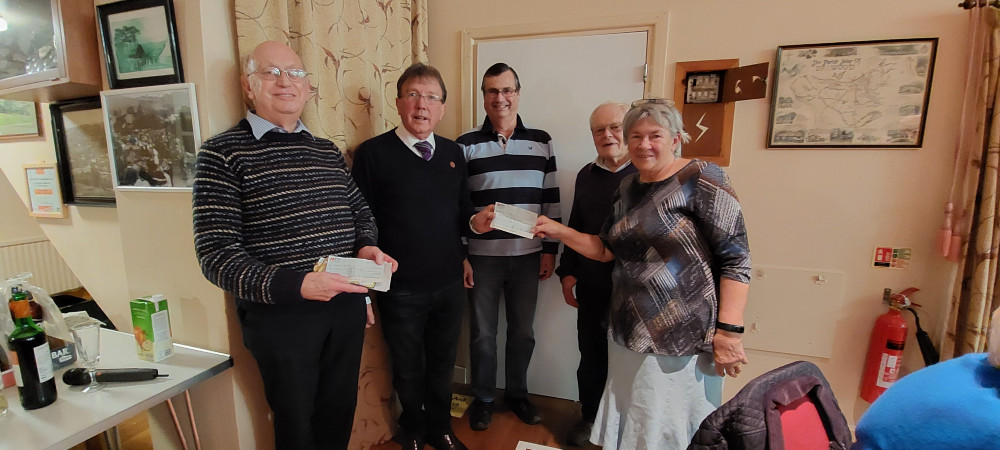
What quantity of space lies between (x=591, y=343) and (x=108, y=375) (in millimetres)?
1650

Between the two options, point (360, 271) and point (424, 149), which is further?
point (424, 149)

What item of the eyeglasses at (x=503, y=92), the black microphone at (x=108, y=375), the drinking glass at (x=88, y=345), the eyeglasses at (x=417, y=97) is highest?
the eyeglasses at (x=503, y=92)

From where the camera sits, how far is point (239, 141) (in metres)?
1.17

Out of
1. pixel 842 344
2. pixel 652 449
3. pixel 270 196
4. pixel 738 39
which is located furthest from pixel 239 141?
pixel 842 344

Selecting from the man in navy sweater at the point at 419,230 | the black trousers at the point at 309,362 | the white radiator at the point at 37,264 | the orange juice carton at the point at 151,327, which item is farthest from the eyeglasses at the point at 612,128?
the white radiator at the point at 37,264

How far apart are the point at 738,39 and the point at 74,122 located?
2.80m

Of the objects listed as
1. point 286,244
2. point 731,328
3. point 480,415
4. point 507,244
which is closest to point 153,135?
point 286,244

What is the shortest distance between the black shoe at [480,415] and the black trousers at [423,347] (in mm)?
234

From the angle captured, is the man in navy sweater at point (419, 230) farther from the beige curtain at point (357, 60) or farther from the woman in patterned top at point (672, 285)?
the woman in patterned top at point (672, 285)

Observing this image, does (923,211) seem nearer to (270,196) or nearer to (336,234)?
(336,234)

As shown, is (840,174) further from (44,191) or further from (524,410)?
(44,191)

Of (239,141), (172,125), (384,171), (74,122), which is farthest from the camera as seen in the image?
(74,122)

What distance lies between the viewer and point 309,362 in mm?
1294

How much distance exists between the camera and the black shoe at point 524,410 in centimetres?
208
